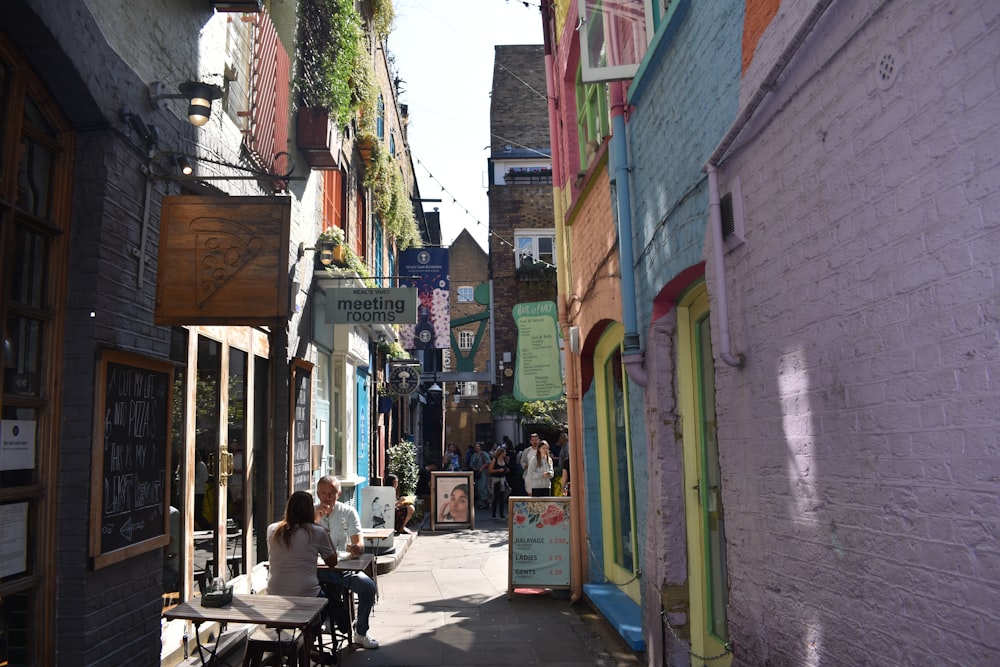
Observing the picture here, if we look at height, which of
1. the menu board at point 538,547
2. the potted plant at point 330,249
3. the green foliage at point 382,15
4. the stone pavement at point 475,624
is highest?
the green foliage at point 382,15

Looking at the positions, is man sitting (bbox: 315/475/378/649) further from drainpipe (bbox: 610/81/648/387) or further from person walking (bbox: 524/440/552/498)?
person walking (bbox: 524/440/552/498)

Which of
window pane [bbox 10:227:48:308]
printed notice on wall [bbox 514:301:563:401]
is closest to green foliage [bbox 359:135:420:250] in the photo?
printed notice on wall [bbox 514:301:563:401]

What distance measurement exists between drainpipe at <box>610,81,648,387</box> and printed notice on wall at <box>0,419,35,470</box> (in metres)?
3.81

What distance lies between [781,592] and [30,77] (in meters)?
4.49

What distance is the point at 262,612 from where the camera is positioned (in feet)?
16.6

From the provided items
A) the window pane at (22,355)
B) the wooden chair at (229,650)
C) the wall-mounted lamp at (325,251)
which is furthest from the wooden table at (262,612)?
the wall-mounted lamp at (325,251)

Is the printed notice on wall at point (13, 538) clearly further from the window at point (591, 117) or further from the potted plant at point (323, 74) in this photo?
the potted plant at point (323, 74)

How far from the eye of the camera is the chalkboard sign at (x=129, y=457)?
4.59 meters

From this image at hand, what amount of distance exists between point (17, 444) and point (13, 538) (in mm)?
457

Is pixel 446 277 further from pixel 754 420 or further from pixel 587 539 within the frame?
pixel 754 420

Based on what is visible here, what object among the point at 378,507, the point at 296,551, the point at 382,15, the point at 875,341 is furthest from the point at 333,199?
the point at 875,341

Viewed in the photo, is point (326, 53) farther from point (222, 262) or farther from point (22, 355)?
point (22, 355)

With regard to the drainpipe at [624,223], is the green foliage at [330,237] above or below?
above

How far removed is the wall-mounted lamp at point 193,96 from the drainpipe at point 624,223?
115 inches
